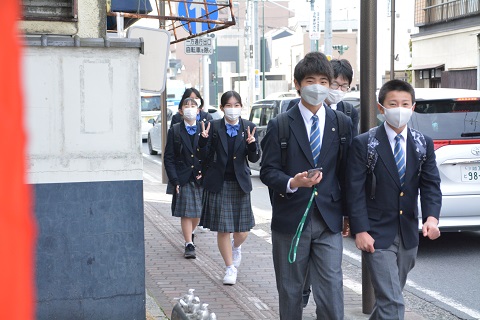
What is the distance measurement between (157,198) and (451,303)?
27.8 feet

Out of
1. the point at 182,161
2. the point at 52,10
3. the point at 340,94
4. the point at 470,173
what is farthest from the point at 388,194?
the point at 182,161

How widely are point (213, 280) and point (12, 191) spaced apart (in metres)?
7.30

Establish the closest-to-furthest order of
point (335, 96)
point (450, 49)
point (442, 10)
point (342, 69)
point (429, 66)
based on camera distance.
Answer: point (335, 96) → point (342, 69) → point (450, 49) → point (442, 10) → point (429, 66)

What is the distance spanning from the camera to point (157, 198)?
14.7 m

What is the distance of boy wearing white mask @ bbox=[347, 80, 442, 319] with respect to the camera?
456 centimetres

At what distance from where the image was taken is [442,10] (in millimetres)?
33562

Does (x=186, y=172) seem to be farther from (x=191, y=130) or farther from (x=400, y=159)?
(x=400, y=159)

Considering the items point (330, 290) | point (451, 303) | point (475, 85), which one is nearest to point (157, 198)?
point (451, 303)

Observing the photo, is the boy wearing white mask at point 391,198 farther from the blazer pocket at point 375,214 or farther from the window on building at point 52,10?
the window on building at point 52,10

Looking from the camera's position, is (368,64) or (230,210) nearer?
(368,64)

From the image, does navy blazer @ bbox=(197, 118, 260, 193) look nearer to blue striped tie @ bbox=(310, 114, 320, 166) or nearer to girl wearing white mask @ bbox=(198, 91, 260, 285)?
girl wearing white mask @ bbox=(198, 91, 260, 285)

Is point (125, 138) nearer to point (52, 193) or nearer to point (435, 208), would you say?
point (52, 193)

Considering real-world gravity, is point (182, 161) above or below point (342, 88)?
below

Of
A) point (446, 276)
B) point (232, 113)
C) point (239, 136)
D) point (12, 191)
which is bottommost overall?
point (446, 276)
